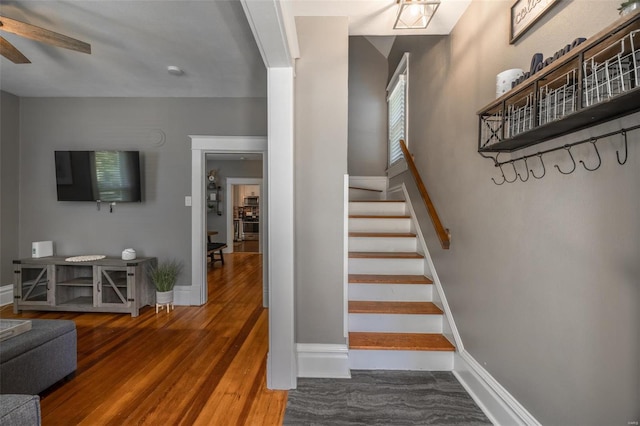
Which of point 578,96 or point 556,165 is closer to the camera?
point 578,96

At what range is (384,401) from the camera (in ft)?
5.62

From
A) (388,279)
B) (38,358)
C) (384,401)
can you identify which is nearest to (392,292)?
(388,279)

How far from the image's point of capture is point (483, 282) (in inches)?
66.9

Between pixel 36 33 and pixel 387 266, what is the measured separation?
3049 mm

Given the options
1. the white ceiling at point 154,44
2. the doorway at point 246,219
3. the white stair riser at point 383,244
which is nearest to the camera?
the white ceiling at point 154,44

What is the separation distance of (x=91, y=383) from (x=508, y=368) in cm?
258

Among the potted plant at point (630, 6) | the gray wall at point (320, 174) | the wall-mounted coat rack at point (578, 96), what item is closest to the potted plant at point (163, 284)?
the gray wall at point (320, 174)

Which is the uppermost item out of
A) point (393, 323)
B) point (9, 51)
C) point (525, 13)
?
point (9, 51)

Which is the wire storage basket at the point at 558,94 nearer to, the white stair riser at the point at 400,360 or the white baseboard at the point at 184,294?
the white stair riser at the point at 400,360

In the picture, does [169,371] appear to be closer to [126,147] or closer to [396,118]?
[126,147]

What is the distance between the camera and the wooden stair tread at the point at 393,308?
2.19 meters

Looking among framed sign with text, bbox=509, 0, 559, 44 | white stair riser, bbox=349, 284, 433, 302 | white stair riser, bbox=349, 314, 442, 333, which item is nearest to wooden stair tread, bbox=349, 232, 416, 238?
white stair riser, bbox=349, 284, 433, 302

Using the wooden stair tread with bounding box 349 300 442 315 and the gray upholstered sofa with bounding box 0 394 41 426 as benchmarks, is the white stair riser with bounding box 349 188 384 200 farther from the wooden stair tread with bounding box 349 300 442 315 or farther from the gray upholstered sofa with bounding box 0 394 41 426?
the gray upholstered sofa with bounding box 0 394 41 426

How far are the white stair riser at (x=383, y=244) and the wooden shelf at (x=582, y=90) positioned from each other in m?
1.76
